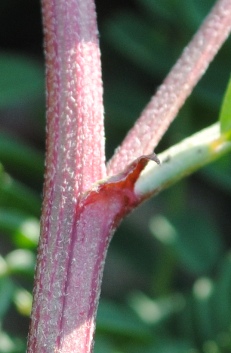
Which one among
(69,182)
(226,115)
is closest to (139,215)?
(226,115)

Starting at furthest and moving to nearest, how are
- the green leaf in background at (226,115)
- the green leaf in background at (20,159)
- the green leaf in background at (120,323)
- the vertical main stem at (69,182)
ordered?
1. the green leaf in background at (20,159)
2. the green leaf in background at (120,323)
3. the green leaf in background at (226,115)
4. the vertical main stem at (69,182)

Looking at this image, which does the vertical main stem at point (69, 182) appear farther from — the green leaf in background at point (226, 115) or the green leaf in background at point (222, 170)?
the green leaf in background at point (222, 170)

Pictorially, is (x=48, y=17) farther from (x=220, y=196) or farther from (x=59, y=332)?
(x=220, y=196)

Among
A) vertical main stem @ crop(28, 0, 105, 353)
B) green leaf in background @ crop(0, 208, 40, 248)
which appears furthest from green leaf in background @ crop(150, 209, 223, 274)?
vertical main stem @ crop(28, 0, 105, 353)

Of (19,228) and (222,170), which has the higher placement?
(222,170)

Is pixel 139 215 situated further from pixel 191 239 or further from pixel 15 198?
pixel 15 198

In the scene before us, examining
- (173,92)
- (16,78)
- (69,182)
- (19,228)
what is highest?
(16,78)

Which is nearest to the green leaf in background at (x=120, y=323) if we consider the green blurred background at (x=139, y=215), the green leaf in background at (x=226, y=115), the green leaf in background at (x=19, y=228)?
the green blurred background at (x=139, y=215)
